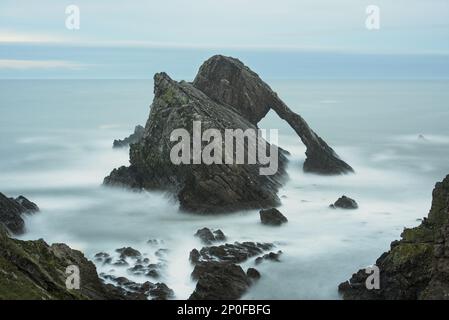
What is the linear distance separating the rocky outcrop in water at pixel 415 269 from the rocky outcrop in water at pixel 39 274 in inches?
556

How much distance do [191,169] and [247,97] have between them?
1960cm

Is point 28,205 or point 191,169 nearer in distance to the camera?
point 28,205

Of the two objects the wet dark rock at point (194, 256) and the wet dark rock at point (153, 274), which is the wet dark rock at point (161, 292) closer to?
the wet dark rock at point (153, 274)

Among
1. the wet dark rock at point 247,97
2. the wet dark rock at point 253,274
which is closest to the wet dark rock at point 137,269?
the wet dark rock at point 253,274

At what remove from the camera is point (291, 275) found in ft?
122

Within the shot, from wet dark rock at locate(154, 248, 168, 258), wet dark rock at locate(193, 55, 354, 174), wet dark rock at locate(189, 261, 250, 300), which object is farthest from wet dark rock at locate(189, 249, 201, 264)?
wet dark rock at locate(193, 55, 354, 174)

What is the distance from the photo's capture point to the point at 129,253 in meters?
40.2

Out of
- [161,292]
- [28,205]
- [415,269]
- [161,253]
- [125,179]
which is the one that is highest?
[125,179]

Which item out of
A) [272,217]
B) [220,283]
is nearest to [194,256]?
[220,283]

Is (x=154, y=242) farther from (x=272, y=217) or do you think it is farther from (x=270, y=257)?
(x=272, y=217)

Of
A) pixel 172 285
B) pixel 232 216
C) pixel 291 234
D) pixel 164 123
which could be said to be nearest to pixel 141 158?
pixel 164 123

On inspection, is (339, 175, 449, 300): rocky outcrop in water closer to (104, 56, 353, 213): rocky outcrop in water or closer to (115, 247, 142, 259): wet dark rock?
(115, 247, 142, 259): wet dark rock
